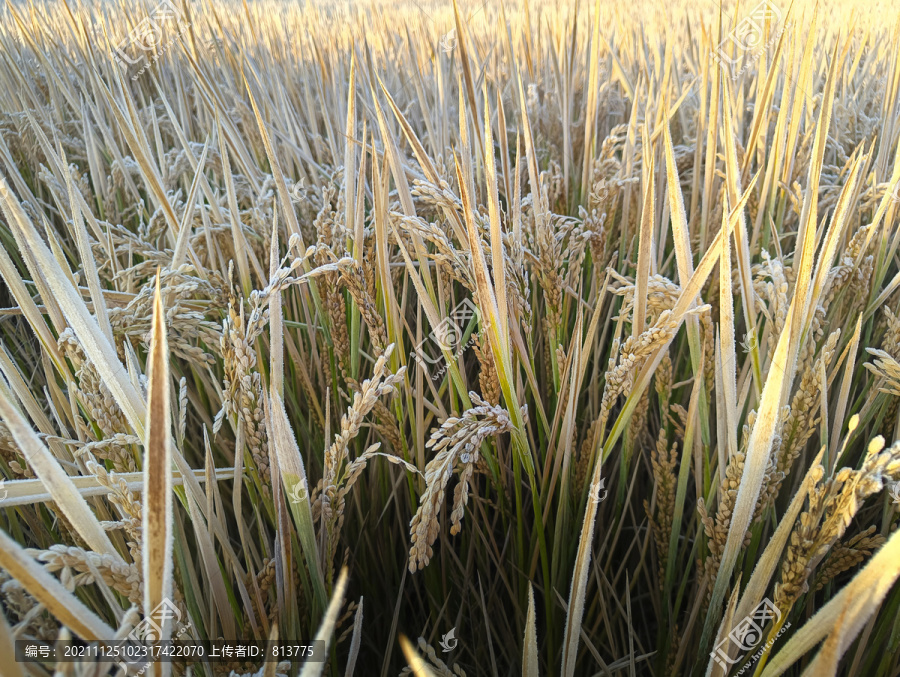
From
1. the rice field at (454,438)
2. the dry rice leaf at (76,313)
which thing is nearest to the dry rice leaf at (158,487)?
the rice field at (454,438)

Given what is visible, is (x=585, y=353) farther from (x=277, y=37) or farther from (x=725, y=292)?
(x=277, y=37)

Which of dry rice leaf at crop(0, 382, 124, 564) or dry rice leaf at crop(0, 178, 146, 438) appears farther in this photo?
dry rice leaf at crop(0, 178, 146, 438)

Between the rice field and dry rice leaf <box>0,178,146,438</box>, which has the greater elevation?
dry rice leaf <box>0,178,146,438</box>

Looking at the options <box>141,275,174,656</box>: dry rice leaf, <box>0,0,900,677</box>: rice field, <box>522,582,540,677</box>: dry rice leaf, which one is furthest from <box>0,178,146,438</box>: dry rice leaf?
<box>522,582,540,677</box>: dry rice leaf

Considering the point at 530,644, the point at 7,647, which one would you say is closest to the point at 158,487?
the point at 7,647

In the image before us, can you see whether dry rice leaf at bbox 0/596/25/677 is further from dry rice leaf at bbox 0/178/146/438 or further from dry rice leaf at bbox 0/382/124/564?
dry rice leaf at bbox 0/178/146/438

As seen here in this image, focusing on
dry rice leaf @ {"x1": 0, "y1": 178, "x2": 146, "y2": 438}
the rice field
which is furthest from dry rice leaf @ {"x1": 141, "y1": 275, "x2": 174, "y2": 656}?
dry rice leaf @ {"x1": 0, "y1": 178, "x2": 146, "y2": 438}

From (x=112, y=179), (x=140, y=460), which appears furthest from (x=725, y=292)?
(x=112, y=179)

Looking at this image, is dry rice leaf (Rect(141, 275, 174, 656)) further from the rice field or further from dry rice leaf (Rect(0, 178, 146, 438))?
dry rice leaf (Rect(0, 178, 146, 438))

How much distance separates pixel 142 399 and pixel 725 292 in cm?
57

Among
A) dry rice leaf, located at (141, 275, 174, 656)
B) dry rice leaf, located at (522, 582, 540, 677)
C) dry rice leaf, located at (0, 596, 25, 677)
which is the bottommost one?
dry rice leaf, located at (522, 582, 540, 677)

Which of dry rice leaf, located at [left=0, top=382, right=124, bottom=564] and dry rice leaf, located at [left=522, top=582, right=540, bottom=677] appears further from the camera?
dry rice leaf, located at [left=522, top=582, right=540, bottom=677]

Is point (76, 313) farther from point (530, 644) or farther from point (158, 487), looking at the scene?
point (530, 644)

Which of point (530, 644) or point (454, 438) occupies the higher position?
point (454, 438)
